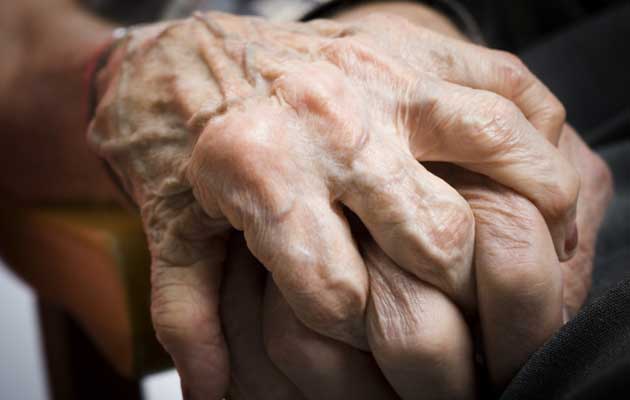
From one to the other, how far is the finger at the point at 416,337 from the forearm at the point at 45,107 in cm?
51

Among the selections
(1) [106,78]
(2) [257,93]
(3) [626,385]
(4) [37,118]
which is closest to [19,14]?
(4) [37,118]

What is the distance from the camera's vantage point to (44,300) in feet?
3.88

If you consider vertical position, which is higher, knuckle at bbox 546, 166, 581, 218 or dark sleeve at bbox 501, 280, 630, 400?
knuckle at bbox 546, 166, 581, 218

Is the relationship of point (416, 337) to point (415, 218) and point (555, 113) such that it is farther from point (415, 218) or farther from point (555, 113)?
point (555, 113)

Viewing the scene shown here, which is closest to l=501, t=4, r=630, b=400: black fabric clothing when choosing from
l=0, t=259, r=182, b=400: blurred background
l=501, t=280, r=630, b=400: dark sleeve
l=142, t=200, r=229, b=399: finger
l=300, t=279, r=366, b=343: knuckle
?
l=501, t=280, r=630, b=400: dark sleeve

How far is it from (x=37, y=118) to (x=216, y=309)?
0.57 m

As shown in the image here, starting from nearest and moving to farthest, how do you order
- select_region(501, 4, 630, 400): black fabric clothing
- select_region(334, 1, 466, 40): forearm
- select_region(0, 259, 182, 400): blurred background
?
1. select_region(501, 4, 630, 400): black fabric clothing
2. select_region(334, 1, 466, 40): forearm
3. select_region(0, 259, 182, 400): blurred background

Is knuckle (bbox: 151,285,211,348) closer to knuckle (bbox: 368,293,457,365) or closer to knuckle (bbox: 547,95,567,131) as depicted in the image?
knuckle (bbox: 368,293,457,365)

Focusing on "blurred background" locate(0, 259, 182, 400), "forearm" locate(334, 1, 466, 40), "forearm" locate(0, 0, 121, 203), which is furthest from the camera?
"blurred background" locate(0, 259, 182, 400)

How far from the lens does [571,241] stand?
0.48m

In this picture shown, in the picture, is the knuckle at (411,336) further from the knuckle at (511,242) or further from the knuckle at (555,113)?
the knuckle at (555,113)

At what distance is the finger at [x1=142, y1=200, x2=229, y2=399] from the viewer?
0.48 m

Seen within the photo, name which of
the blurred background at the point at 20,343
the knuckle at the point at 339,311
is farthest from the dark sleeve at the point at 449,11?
the blurred background at the point at 20,343

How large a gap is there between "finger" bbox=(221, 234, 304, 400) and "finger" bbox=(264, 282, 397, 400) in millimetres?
28
